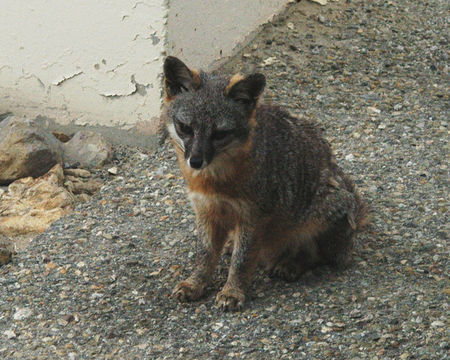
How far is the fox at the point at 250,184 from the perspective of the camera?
4.92 meters

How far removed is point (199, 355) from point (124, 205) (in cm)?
209

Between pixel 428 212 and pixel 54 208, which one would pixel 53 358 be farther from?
pixel 428 212

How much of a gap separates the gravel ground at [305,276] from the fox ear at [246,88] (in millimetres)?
1327

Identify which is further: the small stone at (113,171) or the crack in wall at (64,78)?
the crack in wall at (64,78)

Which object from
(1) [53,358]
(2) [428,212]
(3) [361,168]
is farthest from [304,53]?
(1) [53,358]

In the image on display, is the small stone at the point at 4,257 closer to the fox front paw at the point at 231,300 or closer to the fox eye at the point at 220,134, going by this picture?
the fox front paw at the point at 231,300

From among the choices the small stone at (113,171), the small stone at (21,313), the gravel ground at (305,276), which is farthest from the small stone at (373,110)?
the small stone at (21,313)

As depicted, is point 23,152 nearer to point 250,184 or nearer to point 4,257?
point 4,257

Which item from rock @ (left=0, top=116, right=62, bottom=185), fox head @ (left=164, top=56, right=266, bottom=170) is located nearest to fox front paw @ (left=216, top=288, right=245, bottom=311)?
fox head @ (left=164, top=56, right=266, bottom=170)

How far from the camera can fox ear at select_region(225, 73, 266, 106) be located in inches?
193

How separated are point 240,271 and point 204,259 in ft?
0.91

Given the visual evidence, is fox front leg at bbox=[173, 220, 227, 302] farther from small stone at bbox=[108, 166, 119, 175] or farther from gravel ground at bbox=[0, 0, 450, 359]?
small stone at bbox=[108, 166, 119, 175]

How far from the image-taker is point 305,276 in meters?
5.56

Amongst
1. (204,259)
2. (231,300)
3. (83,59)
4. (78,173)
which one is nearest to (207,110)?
(204,259)
